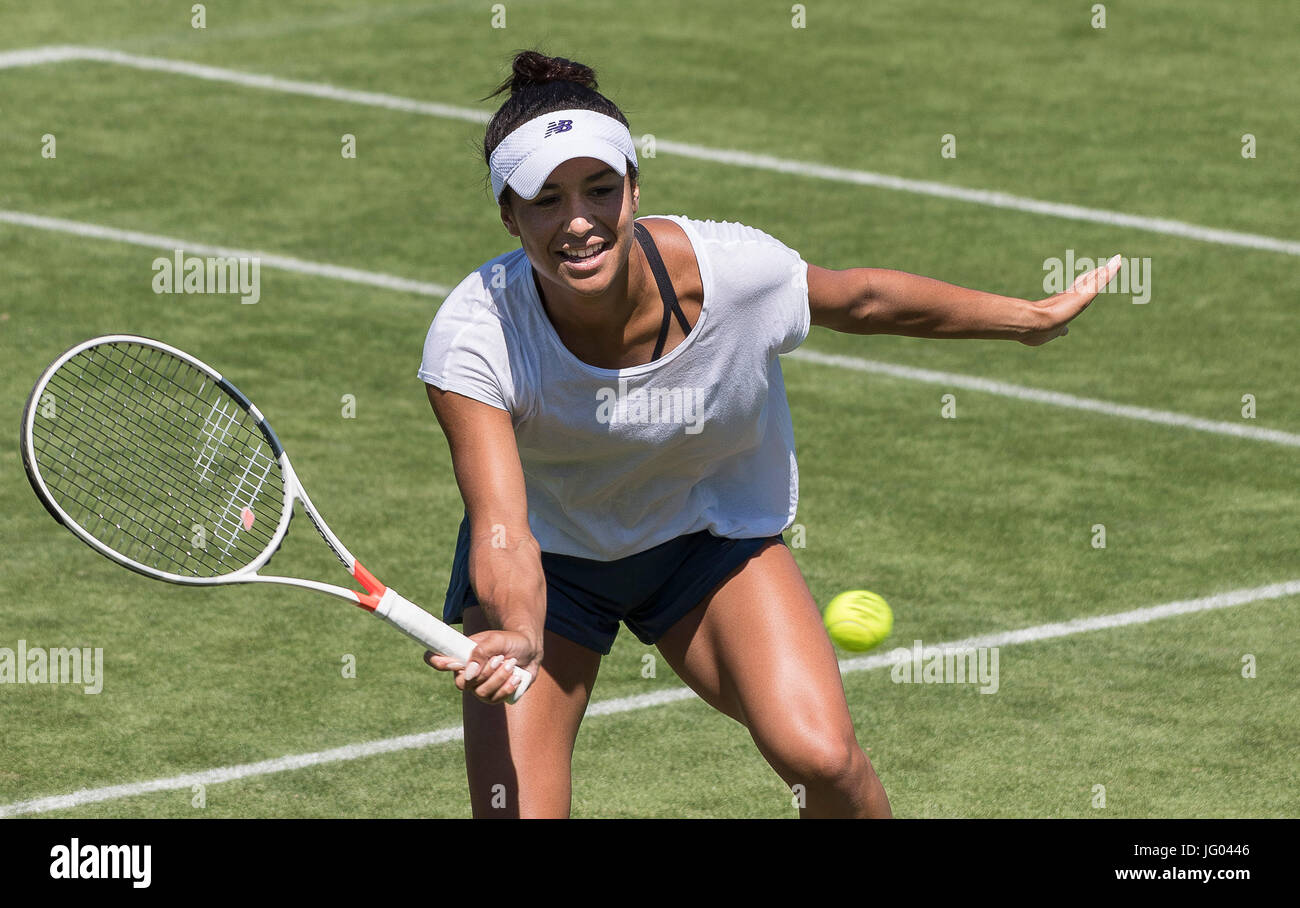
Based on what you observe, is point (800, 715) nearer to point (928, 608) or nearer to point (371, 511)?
point (928, 608)

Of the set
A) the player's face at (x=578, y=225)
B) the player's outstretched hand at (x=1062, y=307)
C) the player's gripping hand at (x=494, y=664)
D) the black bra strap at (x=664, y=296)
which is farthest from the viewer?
the player's outstretched hand at (x=1062, y=307)

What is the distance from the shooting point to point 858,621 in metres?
7.00

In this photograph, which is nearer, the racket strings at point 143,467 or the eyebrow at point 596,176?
the eyebrow at point 596,176

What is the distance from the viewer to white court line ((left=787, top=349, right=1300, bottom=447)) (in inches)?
373

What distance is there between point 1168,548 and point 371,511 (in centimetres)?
321

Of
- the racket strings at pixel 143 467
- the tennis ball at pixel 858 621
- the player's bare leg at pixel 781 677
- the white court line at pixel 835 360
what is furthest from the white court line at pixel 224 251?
the player's bare leg at pixel 781 677

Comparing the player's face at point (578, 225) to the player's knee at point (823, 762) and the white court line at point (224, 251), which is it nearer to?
the player's knee at point (823, 762)

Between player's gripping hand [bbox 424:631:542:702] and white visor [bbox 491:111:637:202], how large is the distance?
1.03 metres

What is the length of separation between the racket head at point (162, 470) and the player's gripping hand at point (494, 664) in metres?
0.75

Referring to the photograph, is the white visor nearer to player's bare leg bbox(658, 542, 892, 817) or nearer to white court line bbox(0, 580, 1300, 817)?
player's bare leg bbox(658, 542, 892, 817)

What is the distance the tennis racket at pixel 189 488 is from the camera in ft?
16.2

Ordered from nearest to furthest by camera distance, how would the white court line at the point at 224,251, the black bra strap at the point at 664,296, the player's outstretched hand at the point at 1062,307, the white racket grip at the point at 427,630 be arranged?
the white racket grip at the point at 427,630 < the black bra strap at the point at 664,296 < the player's outstretched hand at the point at 1062,307 < the white court line at the point at 224,251

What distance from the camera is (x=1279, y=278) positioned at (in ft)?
36.7

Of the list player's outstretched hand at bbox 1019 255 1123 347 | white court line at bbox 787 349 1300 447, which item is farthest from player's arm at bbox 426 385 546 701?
white court line at bbox 787 349 1300 447
